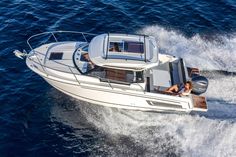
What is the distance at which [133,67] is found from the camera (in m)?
17.4

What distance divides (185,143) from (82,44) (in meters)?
8.23

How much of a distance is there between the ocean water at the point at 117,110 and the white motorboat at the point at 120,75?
39.4 inches

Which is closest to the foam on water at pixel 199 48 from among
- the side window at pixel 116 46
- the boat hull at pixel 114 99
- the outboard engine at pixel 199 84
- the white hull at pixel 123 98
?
the outboard engine at pixel 199 84

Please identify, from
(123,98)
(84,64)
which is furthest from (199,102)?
(84,64)

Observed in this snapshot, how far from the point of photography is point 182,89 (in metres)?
18.0

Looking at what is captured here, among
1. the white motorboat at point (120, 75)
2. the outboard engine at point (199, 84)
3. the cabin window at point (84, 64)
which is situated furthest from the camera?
the cabin window at point (84, 64)

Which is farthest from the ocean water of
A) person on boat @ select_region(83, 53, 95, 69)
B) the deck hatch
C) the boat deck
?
person on boat @ select_region(83, 53, 95, 69)

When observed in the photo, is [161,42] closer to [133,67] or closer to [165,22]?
[165,22]

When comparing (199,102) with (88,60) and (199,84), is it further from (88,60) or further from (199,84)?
(88,60)

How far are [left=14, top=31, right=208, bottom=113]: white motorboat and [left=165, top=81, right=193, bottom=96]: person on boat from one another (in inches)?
9.2

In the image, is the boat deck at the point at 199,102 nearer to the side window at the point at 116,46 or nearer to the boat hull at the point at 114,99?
the boat hull at the point at 114,99

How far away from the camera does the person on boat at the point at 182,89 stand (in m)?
17.7

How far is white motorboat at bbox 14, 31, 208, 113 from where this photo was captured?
694 inches

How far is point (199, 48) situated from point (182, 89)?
6378 millimetres
